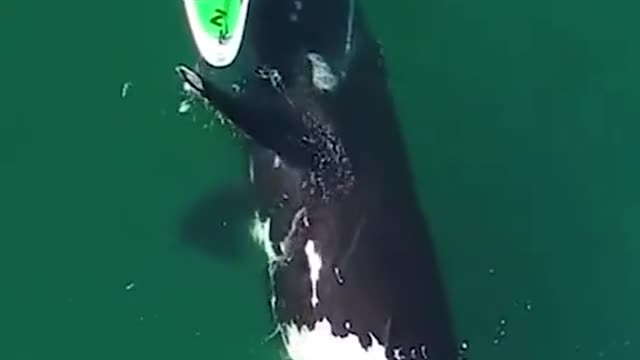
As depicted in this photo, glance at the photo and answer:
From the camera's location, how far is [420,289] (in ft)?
10.0

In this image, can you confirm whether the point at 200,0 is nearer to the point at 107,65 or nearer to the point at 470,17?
the point at 107,65

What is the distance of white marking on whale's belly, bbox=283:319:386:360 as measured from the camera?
3057 mm

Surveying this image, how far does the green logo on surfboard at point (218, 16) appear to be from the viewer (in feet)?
10.3

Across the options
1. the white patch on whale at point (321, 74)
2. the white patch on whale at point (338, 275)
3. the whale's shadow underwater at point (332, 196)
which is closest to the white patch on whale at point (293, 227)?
the whale's shadow underwater at point (332, 196)

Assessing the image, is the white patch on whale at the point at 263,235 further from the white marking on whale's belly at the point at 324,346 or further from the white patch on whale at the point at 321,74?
the white patch on whale at the point at 321,74

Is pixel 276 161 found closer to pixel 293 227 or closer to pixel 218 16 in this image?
pixel 293 227

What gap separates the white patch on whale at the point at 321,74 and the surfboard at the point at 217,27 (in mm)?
166

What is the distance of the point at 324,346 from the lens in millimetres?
3104

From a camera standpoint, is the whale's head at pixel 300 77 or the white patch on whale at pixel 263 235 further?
the white patch on whale at pixel 263 235

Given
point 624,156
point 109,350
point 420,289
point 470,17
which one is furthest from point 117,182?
point 624,156

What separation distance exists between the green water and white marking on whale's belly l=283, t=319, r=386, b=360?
0.07 m

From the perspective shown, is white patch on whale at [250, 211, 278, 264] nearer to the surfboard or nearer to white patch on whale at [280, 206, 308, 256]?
white patch on whale at [280, 206, 308, 256]

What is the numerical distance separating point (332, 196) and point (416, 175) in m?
0.35

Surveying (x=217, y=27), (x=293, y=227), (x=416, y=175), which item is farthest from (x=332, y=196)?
(x=217, y=27)
